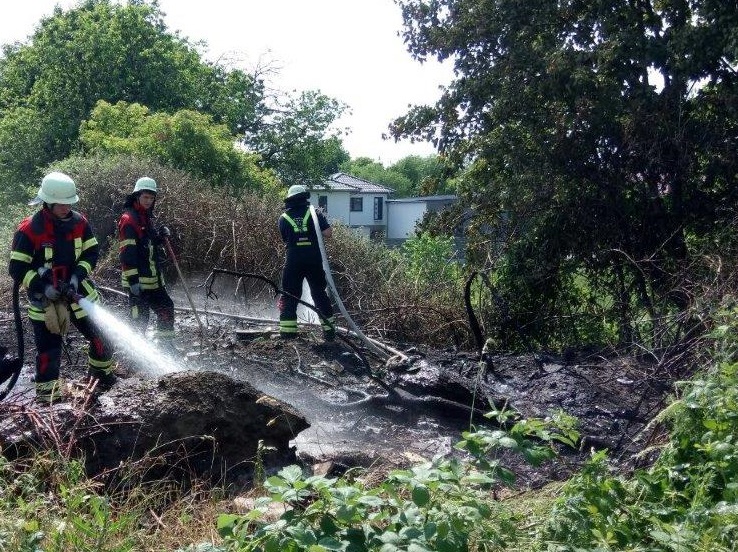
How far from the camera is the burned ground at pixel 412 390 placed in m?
6.32

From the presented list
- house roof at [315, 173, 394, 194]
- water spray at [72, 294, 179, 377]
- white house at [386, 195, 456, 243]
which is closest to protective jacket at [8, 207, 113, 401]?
water spray at [72, 294, 179, 377]

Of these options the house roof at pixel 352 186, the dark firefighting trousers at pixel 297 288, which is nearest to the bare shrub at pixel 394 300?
the dark firefighting trousers at pixel 297 288

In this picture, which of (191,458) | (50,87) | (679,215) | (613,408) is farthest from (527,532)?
(50,87)

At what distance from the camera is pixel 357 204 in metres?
58.8

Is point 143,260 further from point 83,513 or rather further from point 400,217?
point 400,217

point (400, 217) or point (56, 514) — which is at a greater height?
point (400, 217)

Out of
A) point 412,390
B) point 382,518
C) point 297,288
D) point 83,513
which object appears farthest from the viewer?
point 297,288

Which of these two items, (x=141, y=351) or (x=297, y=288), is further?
(x=297, y=288)

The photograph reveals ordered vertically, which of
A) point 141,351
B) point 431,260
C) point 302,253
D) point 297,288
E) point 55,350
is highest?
point 302,253

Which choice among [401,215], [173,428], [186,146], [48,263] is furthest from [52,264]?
[401,215]

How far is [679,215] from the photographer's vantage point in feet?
31.5

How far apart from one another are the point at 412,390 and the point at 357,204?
51627mm

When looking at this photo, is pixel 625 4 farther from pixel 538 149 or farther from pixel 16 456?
pixel 16 456

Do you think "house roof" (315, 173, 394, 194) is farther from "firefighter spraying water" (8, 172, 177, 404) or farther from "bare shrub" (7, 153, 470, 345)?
"firefighter spraying water" (8, 172, 177, 404)
